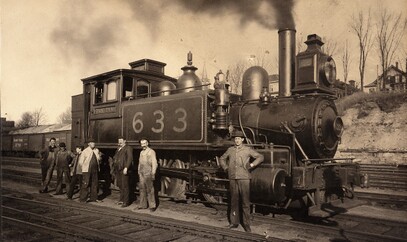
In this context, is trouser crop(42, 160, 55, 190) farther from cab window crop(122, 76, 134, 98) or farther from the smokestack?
the smokestack

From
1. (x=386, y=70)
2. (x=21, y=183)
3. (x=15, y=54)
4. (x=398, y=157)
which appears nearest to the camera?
(x=15, y=54)

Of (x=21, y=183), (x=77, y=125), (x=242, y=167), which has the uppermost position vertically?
(x=77, y=125)

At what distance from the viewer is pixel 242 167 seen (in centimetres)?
585

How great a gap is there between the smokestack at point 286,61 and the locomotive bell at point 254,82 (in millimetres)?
355

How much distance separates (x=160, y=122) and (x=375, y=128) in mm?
16751

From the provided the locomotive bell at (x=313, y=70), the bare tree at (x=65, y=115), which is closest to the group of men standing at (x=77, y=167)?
the locomotive bell at (x=313, y=70)

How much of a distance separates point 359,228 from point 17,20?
353 inches

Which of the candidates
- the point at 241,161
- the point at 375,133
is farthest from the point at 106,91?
the point at 375,133

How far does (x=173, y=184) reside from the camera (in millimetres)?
8461

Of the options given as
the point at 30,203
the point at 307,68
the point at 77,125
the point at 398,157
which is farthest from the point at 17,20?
the point at 398,157

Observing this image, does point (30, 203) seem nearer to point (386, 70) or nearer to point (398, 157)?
point (398, 157)

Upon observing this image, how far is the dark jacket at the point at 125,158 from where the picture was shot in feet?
26.2

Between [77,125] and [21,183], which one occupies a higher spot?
[77,125]

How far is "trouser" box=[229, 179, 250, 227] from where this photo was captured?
574cm
